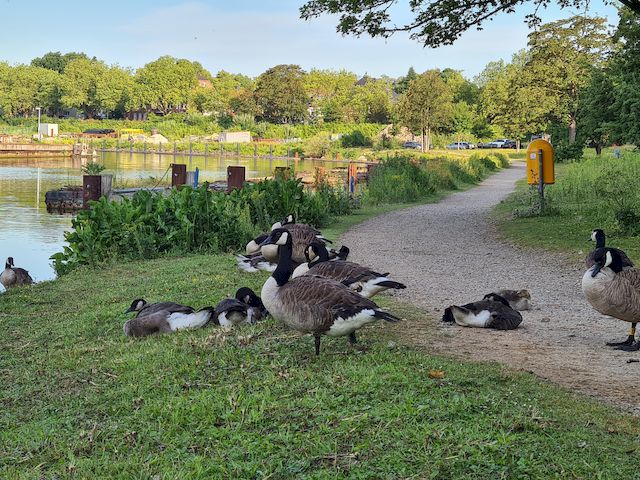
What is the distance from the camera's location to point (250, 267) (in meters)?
11.6

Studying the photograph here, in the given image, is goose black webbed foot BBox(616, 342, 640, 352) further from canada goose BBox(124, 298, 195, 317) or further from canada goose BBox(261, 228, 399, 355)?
canada goose BBox(124, 298, 195, 317)

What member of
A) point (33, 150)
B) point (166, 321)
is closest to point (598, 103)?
point (166, 321)

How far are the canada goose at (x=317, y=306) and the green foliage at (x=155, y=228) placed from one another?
8.54 metres

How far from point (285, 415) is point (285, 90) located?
102225mm

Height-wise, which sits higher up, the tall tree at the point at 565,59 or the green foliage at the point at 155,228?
the tall tree at the point at 565,59

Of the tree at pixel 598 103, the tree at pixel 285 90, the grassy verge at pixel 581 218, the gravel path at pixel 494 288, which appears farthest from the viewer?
the tree at pixel 285 90

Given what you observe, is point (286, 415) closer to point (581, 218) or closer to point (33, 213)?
point (581, 218)

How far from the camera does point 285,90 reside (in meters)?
105

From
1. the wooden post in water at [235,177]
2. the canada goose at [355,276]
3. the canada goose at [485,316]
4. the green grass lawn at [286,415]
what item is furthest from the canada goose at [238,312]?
the wooden post in water at [235,177]

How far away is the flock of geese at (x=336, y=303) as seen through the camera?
241 inches

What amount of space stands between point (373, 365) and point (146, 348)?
8.37 ft

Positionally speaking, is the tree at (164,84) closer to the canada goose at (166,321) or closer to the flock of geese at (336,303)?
the flock of geese at (336,303)

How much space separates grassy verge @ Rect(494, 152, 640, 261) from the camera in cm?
1475

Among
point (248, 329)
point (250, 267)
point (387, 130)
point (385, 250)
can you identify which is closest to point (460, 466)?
point (248, 329)
